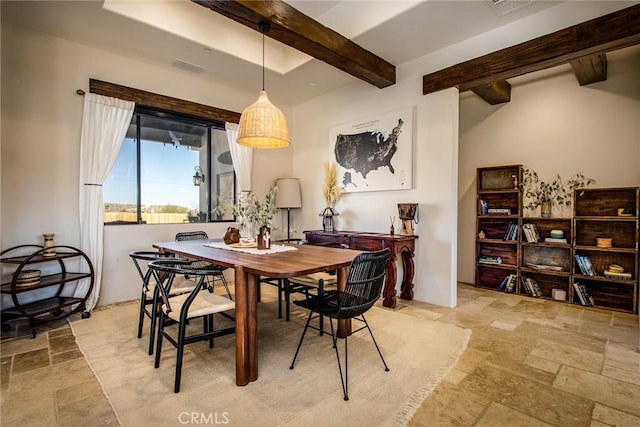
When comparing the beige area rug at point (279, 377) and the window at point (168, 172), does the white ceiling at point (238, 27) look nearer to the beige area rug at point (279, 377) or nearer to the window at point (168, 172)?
the window at point (168, 172)

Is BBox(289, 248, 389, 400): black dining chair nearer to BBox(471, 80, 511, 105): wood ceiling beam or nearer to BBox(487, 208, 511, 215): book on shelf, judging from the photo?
BBox(487, 208, 511, 215): book on shelf

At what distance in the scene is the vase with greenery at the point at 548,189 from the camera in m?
3.92

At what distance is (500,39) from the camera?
319 centimetres

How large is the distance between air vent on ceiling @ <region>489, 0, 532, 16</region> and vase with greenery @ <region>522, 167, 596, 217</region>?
7.29 ft

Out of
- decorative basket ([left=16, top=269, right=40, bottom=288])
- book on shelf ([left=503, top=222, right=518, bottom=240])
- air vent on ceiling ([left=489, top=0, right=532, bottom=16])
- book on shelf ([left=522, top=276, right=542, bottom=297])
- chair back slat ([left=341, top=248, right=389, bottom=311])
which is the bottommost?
book on shelf ([left=522, top=276, right=542, bottom=297])

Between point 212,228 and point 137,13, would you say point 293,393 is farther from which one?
point 137,13

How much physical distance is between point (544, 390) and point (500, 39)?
3.19 meters

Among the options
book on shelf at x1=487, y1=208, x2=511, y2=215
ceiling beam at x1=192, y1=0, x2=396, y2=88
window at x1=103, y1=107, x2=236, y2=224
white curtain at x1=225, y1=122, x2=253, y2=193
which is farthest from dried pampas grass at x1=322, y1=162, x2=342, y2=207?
book on shelf at x1=487, y1=208, x2=511, y2=215

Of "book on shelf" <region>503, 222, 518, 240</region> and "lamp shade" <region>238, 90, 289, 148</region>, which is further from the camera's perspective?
"book on shelf" <region>503, 222, 518, 240</region>

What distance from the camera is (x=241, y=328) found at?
2.03 metres

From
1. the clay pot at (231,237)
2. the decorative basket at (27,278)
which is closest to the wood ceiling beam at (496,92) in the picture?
the clay pot at (231,237)

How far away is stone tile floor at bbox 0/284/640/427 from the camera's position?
1.73m

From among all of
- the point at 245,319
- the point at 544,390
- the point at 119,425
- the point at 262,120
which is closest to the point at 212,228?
the point at 262,120

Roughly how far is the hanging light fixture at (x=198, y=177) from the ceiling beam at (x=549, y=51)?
11.2 ft
